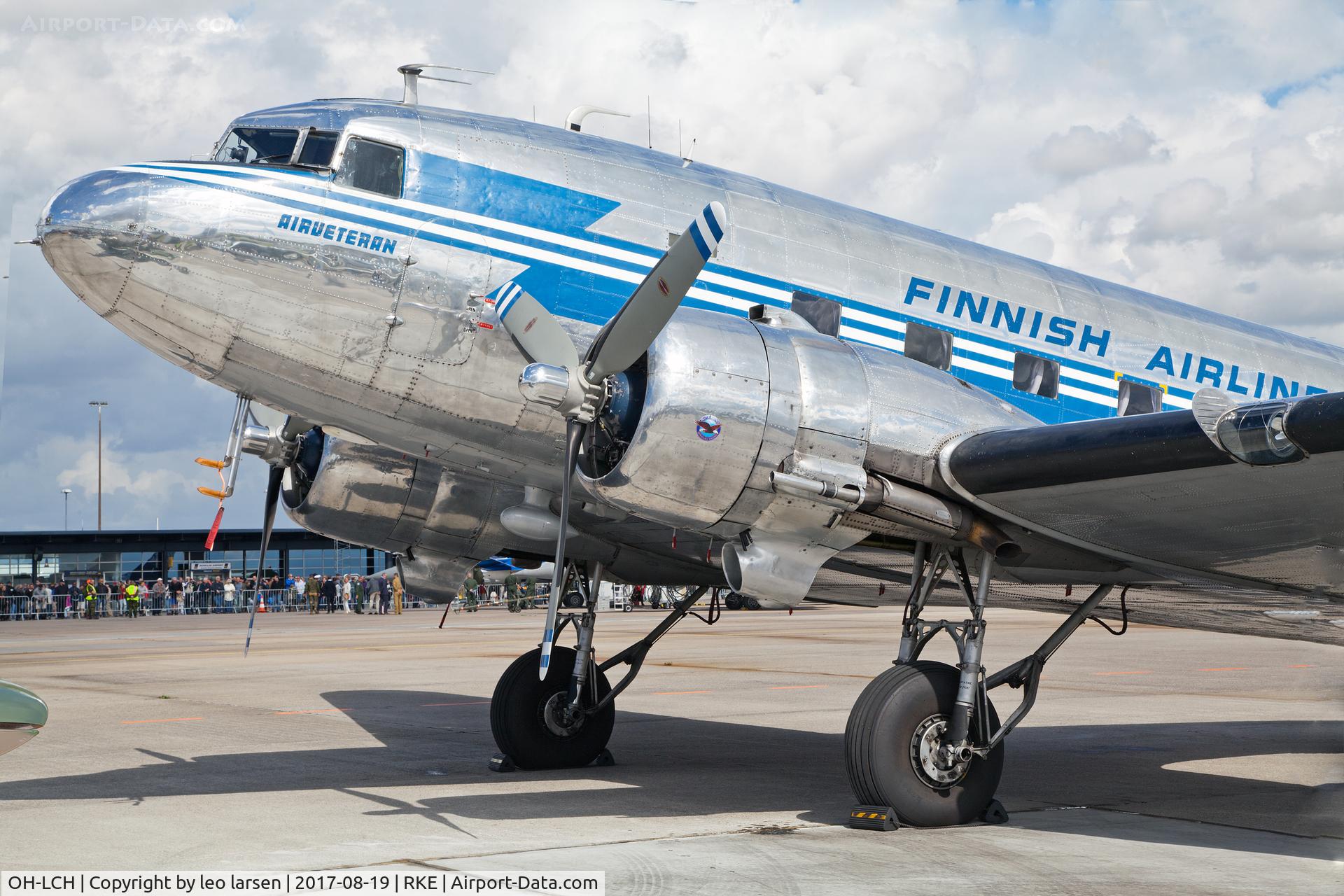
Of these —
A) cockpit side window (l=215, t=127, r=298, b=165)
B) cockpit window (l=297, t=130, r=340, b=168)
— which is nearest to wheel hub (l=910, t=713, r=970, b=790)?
cockpit window (l=297, t=130, r=340, b=168)

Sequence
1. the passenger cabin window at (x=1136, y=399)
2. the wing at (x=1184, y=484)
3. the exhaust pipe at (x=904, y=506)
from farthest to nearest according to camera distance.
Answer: the passenger cabin window at (x=1136, y=399)
the exhaust pipe at (x=904, y=506)
the wing at (x=1184, y=484)

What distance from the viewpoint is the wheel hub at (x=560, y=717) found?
426 inches

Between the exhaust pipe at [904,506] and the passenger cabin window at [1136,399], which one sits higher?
the passenger cabin window at [1136,399]

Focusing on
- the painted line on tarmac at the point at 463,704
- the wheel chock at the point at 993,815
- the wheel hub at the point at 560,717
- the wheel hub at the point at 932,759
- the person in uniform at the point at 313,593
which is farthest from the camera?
the person in uniform at the point at 313,593

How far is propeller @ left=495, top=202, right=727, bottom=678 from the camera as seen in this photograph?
7.39 meters

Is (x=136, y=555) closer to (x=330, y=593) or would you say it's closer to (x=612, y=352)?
(x=330, y=593)

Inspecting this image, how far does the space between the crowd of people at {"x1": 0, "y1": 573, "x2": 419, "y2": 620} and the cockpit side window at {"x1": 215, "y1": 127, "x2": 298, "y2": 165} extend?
43.7 meters

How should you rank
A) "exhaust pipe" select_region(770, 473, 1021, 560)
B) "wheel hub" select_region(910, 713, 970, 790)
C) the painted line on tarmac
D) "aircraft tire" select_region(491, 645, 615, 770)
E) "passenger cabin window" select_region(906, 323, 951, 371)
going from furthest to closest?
the painted line on tarmac < "aircraft tire" select_region(491, 645, 615, 770) < "passenger cabin window" select_region(906, 323, 951, 371) < "wheel hub" select_region(910, 713, 970, 790) < "exhaust pipe" select_region(770, 473, 1021, 560)

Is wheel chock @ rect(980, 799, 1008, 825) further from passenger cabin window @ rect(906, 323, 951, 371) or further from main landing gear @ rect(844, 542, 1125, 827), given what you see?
passenger cabin window @ rect(906, 323, 951, 371)

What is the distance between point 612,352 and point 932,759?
3.24 meters

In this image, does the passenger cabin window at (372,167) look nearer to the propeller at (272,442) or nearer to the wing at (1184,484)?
the propeller at (272,442)

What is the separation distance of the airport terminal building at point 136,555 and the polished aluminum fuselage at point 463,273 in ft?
175

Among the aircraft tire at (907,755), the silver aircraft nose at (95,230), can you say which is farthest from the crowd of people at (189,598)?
the aircraft tire at (907,755)

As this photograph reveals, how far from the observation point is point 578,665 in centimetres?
1085
